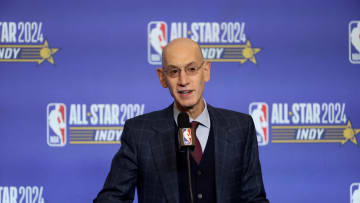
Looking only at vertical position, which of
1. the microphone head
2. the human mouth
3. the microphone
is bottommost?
the microphone

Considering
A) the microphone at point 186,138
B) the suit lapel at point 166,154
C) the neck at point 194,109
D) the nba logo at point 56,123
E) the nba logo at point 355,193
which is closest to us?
the microphone at point 186,138

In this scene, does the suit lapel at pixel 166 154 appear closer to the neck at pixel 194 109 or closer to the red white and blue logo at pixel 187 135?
the neck at pixel 194 109

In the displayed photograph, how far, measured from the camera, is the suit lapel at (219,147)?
1.40 m

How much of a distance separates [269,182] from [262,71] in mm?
808

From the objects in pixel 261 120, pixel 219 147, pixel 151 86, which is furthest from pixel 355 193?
pixel 219 147

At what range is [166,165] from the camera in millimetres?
1423

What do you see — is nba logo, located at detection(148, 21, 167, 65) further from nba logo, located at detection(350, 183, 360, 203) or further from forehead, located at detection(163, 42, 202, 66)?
nba logo, located at detection(350, 183, 360, 203)

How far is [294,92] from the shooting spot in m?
3.02

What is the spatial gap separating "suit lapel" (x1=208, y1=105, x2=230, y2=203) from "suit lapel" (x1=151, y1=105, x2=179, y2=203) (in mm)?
141

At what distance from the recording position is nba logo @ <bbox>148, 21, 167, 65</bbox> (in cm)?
295

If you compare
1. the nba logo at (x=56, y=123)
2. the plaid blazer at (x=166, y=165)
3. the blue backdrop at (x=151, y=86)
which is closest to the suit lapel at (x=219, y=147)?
the plaid blazer at (x=166, y=165)

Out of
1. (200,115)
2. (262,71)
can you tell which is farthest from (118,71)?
(200,115)

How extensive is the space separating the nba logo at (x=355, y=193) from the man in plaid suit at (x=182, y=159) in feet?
6.16

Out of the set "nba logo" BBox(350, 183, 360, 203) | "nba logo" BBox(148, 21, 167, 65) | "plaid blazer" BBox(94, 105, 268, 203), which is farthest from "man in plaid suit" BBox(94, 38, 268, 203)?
"nba logo" BBox(350, 183, 360, 203)
